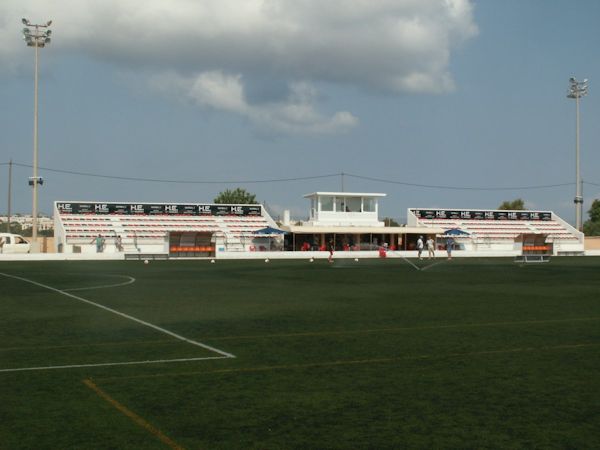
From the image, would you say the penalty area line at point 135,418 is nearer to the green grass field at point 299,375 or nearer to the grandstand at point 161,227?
the green grass field at point 299,375

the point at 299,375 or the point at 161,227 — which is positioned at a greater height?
the point at 161,227

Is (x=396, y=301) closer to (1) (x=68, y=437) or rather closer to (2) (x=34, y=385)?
(2) (x=34, y=385)

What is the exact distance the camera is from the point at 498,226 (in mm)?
83375

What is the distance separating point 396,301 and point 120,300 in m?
7.79

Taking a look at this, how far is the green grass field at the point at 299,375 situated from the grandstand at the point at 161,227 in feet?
141

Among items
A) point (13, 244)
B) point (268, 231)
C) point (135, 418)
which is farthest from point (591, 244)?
point (135, 418)

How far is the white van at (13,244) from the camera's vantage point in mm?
59719

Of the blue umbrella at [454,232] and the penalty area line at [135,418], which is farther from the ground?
the blue umbrella at [454,232]

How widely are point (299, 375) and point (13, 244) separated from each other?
55752mm

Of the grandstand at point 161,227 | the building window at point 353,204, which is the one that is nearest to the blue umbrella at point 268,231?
the grandstand at point 161,227

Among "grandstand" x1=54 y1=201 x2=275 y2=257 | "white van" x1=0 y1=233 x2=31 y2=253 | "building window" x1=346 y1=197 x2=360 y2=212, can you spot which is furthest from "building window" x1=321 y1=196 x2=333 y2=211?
"white van" x1=0 y1=233 x2=31 y2=253

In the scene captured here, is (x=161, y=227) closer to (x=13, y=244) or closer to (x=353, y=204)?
(x=13, y=244)

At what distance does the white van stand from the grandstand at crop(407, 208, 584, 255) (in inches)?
1603

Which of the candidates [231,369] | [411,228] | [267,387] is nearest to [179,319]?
[231,369]
